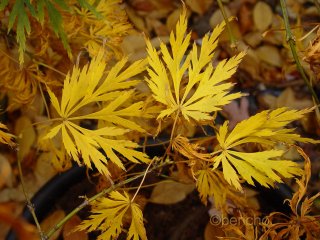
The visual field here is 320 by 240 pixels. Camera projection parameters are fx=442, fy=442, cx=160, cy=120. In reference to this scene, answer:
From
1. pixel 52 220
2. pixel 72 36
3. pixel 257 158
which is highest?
pixel 72 36

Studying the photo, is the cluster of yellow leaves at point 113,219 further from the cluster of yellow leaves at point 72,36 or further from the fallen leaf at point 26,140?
the fallen leaf at point 26,140

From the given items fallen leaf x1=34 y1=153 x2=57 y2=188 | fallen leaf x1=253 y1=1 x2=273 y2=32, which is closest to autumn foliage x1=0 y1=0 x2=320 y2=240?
fallen leaf x1=34 y1=153 x2=57 y2=188

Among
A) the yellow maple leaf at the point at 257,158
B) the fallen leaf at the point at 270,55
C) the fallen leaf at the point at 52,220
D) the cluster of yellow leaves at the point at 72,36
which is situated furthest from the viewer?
the fallen leaf at the point at 270,55

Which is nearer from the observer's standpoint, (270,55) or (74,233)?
(74,233)

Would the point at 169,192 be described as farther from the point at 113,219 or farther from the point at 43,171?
the point at 113,219

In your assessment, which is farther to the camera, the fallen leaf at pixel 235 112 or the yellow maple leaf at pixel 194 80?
the fallen leaf at pixel 235 112

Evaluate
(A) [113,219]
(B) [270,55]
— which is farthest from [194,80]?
(B) [270,55]

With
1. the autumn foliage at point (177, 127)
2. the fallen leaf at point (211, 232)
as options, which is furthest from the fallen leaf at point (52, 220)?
the autumn foliage at point (177, 127)

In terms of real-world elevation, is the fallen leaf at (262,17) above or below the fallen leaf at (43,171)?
below
